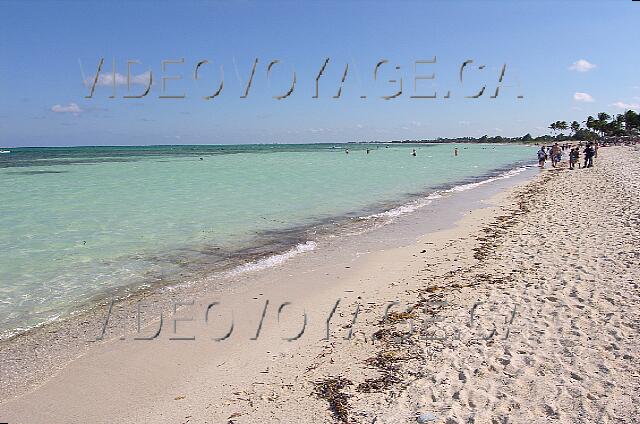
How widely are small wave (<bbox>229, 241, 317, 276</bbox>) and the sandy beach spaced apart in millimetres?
432

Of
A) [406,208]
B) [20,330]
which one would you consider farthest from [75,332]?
[406,208]

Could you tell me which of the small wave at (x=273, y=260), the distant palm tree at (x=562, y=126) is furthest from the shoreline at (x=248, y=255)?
the distant palm tree at (x=562, y=126)

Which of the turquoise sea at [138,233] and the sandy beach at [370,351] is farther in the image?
the turquoise sea at [138,233]

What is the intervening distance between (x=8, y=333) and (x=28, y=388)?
1899 millimetres

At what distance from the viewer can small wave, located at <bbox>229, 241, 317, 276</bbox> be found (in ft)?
31.1

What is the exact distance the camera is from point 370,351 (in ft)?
17.9

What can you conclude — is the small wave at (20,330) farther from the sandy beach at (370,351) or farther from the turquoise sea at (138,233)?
the sandy beach at (370,351)

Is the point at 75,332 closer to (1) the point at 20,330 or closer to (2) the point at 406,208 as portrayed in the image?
(1) the point at 20,330

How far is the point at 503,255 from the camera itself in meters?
9.62

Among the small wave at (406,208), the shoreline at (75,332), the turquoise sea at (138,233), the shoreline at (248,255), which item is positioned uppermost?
the turquoise sea at (138,233)

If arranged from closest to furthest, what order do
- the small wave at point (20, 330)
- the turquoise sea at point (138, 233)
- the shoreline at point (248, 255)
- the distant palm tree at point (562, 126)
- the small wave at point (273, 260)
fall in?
the small wave at point (20, 330) < the shoreline at point (248, 255) < the turquoise sea at point (138, 233) < the small wave at point (273, 260) < the distant palm tree at point (562, 126)

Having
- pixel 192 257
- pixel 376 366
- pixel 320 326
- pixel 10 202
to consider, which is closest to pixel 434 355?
pixel 376 366

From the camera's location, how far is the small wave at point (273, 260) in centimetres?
947

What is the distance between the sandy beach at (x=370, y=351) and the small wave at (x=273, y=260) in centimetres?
43
